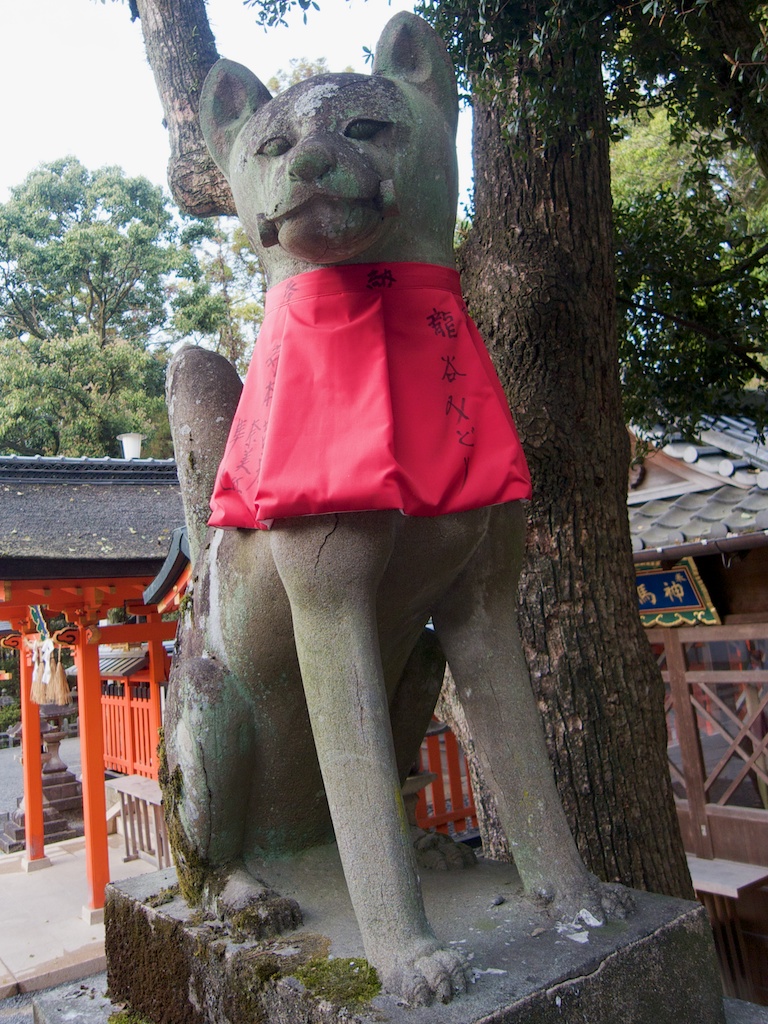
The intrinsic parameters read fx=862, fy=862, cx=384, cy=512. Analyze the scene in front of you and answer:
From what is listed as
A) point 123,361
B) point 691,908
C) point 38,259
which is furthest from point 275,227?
point 38,259

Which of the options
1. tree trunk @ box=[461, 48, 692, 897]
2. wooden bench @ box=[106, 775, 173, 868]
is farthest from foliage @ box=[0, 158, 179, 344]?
tree trunk @ box=[461, 48, 692, 897]

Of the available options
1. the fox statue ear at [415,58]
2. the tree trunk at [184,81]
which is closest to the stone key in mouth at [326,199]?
the fox statue ear at [415,58]

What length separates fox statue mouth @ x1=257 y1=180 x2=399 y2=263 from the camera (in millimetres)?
1490

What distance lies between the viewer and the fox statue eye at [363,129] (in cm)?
159

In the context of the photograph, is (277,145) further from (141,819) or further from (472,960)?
(141,819)

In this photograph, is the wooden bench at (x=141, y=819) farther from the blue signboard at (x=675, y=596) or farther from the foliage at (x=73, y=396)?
the foliage at (x=73, y=396)

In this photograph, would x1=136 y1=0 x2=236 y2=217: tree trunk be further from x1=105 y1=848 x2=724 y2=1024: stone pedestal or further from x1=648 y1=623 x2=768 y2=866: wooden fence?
x1=648 y1=623 x2=768 y2=866: wooden fence

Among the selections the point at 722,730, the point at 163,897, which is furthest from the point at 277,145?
the point at 722,730

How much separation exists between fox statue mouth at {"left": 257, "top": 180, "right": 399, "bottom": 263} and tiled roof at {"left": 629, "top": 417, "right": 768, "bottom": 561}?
151 inches

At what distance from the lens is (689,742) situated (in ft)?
21.5

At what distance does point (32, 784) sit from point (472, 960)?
8.81m

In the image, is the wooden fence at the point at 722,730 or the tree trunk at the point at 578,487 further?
the wooden fence at the point at 722,730

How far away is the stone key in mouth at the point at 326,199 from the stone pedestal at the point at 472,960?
1.31 meters

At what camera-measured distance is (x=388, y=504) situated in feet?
4.89
